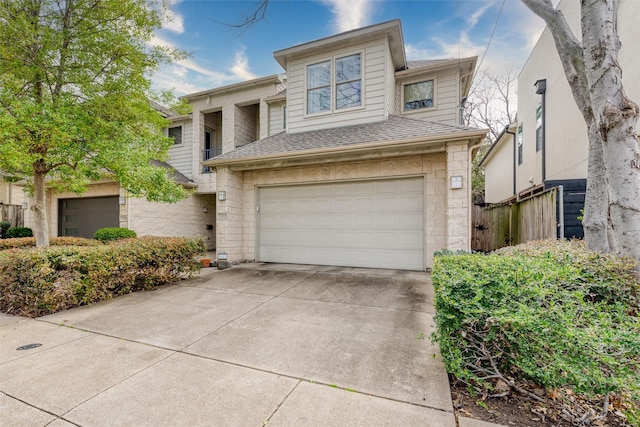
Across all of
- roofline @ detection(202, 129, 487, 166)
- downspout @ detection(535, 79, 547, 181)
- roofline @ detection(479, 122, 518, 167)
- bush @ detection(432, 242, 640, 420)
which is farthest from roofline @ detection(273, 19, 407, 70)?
bush @ detection(432, 242, 640, 420)

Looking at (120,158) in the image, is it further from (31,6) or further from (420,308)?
(420,308)

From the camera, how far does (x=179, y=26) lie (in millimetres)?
6375

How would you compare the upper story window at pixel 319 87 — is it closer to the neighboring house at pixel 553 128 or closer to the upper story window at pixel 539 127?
the neighboring house at pixel 553 128

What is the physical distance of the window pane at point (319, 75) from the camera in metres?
8.05

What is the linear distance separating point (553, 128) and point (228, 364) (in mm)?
9915

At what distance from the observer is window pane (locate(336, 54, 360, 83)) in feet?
25.3

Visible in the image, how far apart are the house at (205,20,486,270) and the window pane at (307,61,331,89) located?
31 millimetres

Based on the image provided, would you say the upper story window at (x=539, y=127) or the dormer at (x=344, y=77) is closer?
the dormer at (x=344, y=77)

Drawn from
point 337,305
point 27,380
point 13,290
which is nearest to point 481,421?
point 337,305

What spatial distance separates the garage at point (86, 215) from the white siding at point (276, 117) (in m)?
6.13

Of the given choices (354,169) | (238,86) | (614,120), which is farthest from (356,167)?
(238,86)

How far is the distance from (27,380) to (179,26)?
276 inches

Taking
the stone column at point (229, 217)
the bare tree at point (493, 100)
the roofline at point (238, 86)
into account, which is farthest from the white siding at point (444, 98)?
the bare tree at point (493, 100)

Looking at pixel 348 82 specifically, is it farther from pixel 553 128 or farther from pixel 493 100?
pixel 493 100
